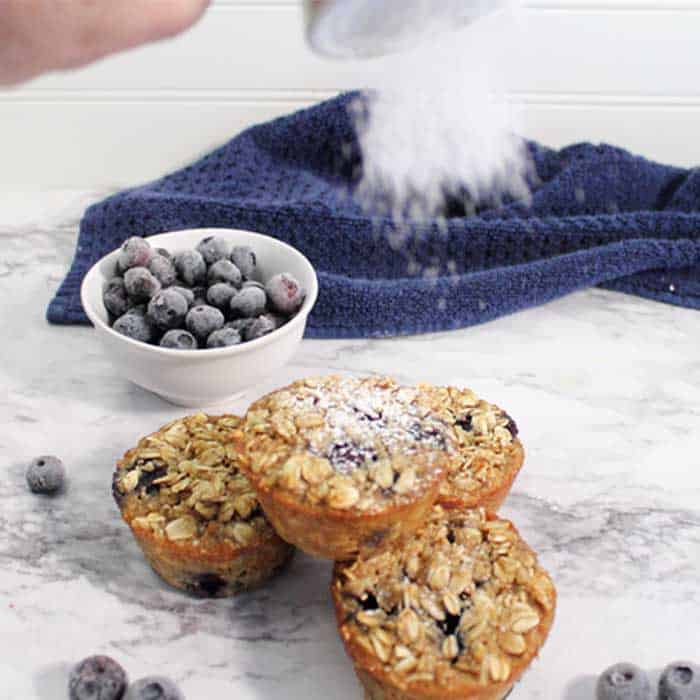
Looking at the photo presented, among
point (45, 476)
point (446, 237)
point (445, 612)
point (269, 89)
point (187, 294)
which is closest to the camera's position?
point (445, 612)

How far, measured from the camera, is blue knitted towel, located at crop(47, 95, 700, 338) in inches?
57.0

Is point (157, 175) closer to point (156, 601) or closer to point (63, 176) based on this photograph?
point (63, 176)

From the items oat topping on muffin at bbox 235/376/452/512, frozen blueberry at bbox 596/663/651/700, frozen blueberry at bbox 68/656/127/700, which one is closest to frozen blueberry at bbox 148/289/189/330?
oat topping on muffin at bbox 235/376/452/512

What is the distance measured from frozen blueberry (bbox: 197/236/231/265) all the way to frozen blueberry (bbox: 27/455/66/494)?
0.33 metres

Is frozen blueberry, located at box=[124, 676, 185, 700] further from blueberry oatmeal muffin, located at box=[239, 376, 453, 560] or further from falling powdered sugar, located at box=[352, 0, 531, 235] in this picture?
falling powdered sugar, located at box=[352, 0, 531, 235]

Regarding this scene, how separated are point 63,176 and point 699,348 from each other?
1.17 meters

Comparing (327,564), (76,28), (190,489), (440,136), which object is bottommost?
(327,564)

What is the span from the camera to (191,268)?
4.18 ft

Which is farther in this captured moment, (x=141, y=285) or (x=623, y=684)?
(x=141, y=285)

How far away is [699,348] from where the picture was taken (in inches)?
56.9

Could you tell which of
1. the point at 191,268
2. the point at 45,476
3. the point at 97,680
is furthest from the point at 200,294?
the point at 97,680

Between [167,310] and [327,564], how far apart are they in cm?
36

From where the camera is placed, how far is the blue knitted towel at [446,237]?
145 cm

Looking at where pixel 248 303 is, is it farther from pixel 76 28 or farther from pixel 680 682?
pixel 680 682
